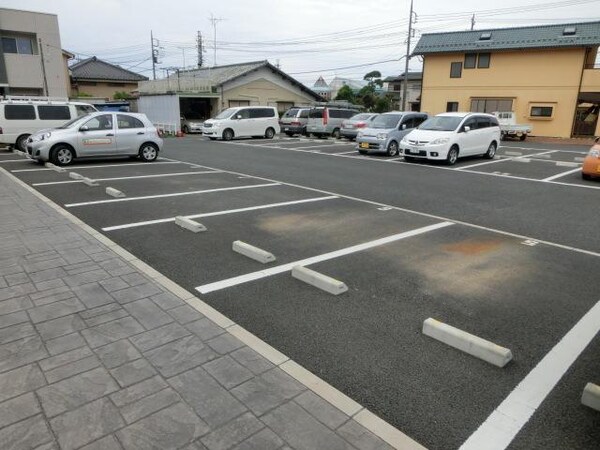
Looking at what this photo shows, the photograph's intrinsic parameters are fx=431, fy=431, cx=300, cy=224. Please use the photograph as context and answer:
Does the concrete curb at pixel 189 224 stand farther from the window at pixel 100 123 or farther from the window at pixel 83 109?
the window at pixel 83 109

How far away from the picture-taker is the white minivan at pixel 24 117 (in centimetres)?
1555

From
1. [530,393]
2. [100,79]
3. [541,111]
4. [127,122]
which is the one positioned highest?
[100,79]

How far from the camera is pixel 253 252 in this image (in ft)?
17.2

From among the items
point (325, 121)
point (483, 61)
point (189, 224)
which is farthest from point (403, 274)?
point (483, 61)

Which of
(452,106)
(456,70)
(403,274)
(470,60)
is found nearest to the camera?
(403,274)

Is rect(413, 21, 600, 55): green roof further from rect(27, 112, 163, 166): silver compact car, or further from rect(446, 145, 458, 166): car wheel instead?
rect(27, 112, 163, 166): silver compact car

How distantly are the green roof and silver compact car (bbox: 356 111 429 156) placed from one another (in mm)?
15007

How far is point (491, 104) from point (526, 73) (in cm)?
270

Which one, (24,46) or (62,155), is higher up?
(24,46)

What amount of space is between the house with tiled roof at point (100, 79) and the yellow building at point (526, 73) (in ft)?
92.1

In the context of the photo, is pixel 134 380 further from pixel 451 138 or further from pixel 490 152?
pixel 490 152

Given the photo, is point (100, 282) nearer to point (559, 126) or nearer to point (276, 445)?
point (276, 445)

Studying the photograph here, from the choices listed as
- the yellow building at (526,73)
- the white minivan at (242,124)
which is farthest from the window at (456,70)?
the white minivan at (242,124)

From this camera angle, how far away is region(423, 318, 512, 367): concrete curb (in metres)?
3.20
